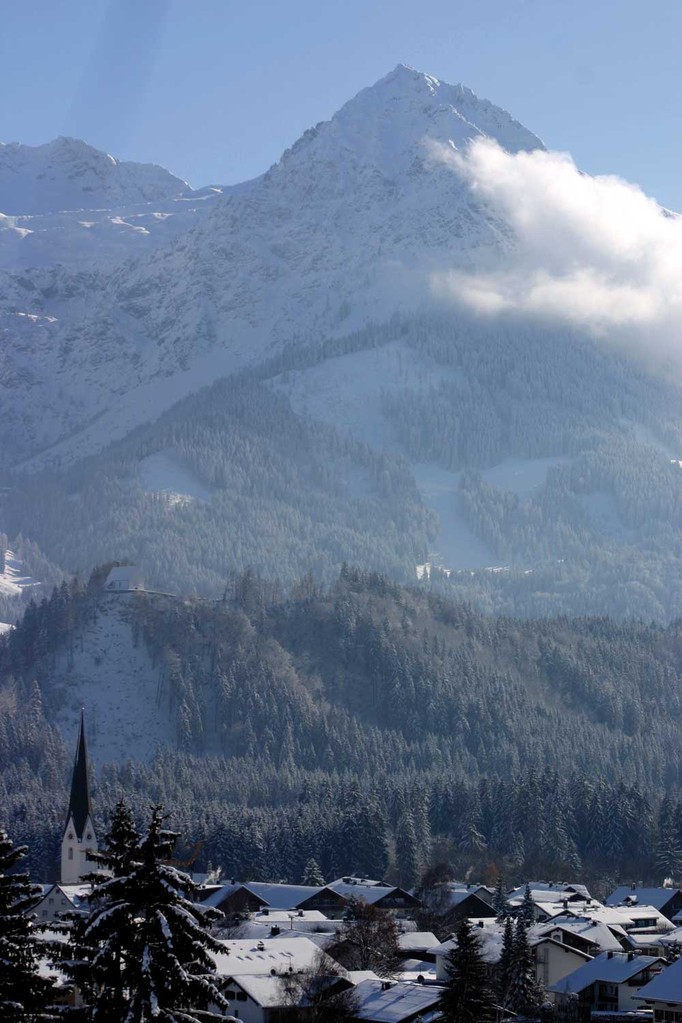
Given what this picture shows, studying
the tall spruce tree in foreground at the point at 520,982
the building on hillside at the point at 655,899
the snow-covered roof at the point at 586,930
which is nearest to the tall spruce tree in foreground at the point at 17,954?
the tall spruce tree in foreground at the point at 520,982

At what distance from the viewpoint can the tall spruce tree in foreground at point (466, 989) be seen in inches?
2891

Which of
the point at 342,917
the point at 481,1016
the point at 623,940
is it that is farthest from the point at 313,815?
the point at 481,1016

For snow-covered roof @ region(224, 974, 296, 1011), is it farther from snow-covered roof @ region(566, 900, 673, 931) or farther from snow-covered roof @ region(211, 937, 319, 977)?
snow-covered roof @ region(566, 900, 673, 931)

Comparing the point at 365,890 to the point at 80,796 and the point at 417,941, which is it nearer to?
the point at 80,796

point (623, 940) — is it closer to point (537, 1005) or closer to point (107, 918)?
point (537, 1005)

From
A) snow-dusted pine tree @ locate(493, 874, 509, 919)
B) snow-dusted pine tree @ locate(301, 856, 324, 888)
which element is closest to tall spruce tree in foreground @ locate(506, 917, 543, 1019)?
snow-dusted pine tree @ locate(493, 874, 509, 919)

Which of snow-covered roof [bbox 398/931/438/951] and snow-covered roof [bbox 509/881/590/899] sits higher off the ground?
snow-covered roof [bbox 509/881/590/899]

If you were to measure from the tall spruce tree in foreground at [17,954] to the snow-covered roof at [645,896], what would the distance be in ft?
321

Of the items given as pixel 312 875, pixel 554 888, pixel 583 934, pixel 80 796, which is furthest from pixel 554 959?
pixel 312 875

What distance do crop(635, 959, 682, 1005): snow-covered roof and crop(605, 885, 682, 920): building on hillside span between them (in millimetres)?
58470

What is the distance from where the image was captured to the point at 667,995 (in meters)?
82.2

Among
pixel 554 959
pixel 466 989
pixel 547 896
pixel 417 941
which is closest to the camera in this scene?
pixel 466 989

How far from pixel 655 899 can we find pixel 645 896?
71.3 inches

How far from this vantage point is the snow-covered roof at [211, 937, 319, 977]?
9700cm
